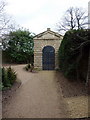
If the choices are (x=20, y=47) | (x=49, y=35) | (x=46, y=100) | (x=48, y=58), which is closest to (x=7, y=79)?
(x=46, y=100)

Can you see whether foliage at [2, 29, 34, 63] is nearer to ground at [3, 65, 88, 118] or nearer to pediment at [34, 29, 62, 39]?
pediment at [34, 29, 62, 39]

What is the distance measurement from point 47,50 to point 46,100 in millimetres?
11147

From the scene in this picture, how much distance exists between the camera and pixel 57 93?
35.2ft

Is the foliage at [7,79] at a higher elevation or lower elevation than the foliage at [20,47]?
lower

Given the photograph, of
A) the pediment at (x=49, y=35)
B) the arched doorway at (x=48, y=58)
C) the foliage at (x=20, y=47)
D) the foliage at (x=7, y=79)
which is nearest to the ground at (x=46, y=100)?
the foliage at (x=7, y=79)

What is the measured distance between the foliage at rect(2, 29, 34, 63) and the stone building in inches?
296

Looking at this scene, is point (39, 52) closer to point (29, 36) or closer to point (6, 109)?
point (29, 36)

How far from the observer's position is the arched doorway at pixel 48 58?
19.7 m

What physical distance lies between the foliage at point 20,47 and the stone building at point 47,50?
7516 mm

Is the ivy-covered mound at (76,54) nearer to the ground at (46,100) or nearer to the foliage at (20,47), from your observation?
the ground at (46,100)

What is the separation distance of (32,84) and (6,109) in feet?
16.1

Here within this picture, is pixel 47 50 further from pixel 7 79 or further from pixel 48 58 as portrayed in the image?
pixel 7 79

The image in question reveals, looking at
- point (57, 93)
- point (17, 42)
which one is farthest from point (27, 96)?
point (17, 42)

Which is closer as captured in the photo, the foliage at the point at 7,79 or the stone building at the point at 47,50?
the foliage at the point at 7,79
